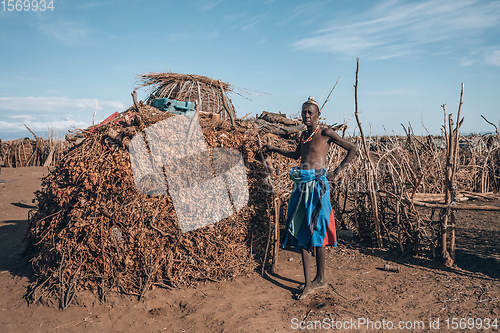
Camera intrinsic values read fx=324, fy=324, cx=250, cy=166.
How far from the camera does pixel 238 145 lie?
423 centimetres

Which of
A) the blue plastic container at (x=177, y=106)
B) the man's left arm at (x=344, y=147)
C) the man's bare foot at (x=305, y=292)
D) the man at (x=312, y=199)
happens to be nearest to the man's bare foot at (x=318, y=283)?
the man at (x=312, y=199)

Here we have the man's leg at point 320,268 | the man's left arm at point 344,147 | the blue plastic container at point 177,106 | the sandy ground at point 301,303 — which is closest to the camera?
the sandy ground at point 301,303

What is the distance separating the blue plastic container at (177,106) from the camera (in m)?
Answer: 4.21

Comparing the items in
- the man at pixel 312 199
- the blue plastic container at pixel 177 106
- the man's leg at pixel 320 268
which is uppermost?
the blue plastic container at pixel 177 106

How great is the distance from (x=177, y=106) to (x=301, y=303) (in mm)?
2773

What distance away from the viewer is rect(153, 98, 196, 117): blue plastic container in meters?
4.21

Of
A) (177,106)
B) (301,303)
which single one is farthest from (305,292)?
(177,106)

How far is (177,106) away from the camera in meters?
4.19

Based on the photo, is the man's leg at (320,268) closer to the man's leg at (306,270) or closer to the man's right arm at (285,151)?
the man's leg at (306,270)

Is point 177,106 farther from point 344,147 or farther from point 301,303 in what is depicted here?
point 301,303

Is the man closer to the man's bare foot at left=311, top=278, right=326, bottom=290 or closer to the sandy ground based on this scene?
the man's bare foot at left=311, top=278, right=326, bottom=290

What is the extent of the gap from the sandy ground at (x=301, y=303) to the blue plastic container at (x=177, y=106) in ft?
7.13

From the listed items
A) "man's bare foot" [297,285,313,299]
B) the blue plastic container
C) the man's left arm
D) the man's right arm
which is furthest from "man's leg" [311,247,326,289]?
the blue plastic container

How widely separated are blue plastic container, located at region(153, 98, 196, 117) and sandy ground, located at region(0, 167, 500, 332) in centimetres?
217
